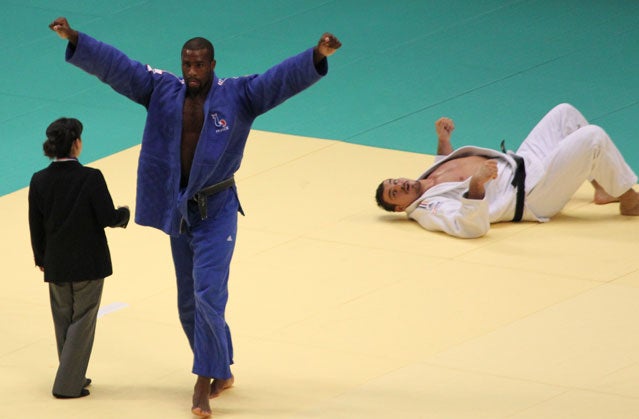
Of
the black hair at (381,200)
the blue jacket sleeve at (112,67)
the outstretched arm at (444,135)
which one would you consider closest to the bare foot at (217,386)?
the blue jacket sleeve at (112,67)

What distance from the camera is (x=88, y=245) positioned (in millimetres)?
7066

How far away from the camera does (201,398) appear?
696 cm

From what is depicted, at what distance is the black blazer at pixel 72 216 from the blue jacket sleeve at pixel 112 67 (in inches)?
16.5

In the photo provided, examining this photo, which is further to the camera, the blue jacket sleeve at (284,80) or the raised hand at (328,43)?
the blue jacket sleeve at (284,80)

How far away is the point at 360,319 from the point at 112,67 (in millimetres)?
1999

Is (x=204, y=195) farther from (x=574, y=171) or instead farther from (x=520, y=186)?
(x=574, y=171)

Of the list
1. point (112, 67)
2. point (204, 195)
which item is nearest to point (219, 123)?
point (204, 195)

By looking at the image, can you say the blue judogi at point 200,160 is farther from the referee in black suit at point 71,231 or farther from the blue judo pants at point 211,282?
the referee in black suit at point 71,231

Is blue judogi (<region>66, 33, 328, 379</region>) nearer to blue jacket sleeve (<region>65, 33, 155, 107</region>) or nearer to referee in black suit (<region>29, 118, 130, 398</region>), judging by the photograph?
blue jacket sleeve (<region>65, 33, 155, 107</region>)

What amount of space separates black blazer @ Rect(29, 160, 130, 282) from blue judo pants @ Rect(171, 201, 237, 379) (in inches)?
15.2

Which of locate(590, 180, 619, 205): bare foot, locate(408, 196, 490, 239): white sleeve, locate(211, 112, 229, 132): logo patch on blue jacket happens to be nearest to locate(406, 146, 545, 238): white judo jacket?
locate(408, 196, 490, 239): white sleeve

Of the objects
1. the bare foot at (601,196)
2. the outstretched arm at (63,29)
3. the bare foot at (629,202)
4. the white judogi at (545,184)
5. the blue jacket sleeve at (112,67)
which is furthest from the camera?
the bare foot at (601,196)

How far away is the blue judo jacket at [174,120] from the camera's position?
6871mm

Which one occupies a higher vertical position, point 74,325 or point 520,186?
point 520,186
